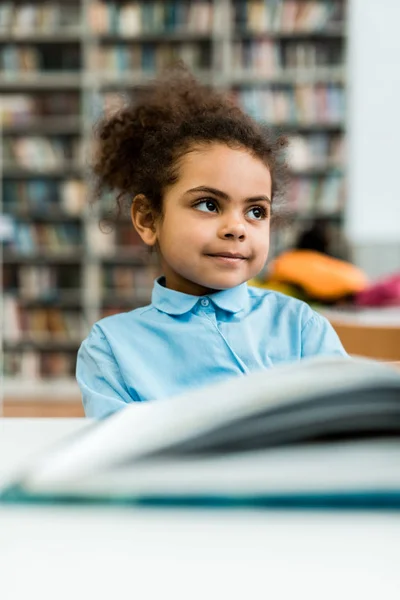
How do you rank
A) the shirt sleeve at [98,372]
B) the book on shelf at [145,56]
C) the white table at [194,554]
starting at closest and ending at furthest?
the white table at [194,554], the shirt sleeve at [98,372], the book on shelf at [145,56]

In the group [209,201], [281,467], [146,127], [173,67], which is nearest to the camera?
[281,467]

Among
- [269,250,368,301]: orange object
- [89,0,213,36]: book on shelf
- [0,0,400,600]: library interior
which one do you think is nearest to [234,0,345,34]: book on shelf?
[89,0,213,36]: book on shelf

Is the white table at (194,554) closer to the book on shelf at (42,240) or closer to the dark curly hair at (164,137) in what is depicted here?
the dark curly hair at (164,137)

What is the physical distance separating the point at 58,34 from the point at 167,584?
5744mm

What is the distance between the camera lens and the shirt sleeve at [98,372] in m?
1.02

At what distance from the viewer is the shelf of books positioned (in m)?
5.60

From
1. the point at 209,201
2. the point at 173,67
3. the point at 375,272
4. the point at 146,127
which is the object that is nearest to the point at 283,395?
the point at 209,201

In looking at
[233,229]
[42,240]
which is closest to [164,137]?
[233,229]

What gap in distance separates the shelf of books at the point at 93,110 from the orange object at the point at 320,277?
203 cm

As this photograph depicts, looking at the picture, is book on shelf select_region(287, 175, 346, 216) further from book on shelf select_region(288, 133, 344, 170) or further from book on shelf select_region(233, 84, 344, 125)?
book on shelf select_region(233, 84, 344, 125)

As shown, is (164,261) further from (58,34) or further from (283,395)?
(58,34)

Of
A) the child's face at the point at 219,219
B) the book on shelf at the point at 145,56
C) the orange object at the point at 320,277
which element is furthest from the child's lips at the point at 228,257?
the book on shelf at the point at 145,56

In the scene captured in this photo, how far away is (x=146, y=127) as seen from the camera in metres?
1.36

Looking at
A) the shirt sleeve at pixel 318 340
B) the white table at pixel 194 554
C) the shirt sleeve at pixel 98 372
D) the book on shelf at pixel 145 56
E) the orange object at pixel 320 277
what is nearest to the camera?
the white table at pixel 194 554
